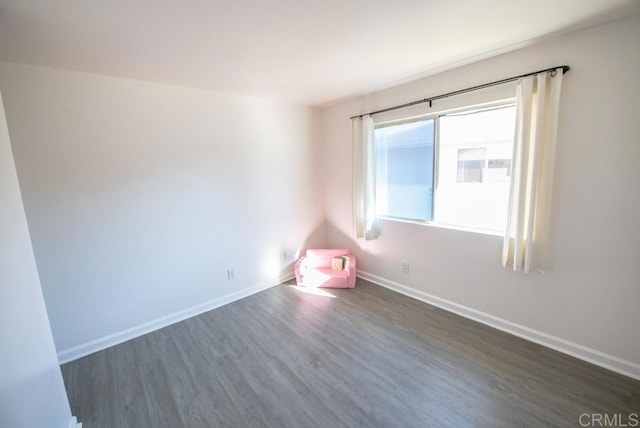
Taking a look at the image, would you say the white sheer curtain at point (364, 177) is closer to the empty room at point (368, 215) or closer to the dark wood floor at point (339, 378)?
the empty room at point (368, 215)

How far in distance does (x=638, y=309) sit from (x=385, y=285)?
205 centimetres

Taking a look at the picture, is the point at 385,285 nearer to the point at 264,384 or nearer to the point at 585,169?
the point at 264,384

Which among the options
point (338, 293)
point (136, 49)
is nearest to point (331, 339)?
point (338, 293)

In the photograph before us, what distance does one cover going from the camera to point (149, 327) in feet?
8.54

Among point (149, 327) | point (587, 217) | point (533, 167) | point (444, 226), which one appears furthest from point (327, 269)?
→ point (587, 217)

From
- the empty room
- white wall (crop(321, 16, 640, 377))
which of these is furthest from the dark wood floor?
white wall (crop(321, 16, 640, 377))

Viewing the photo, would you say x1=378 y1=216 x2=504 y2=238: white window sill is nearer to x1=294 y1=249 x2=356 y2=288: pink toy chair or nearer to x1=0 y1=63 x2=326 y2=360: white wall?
x1=294 y1=249 x2=356 y2=288: pink toy chair

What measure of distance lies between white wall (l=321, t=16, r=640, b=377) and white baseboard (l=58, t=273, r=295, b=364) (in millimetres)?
2494

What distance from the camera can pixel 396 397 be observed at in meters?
1.79

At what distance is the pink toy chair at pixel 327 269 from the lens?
337cm

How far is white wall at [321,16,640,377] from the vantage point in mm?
1773

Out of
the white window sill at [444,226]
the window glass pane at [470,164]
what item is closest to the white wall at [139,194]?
the white window sill at [444,226]

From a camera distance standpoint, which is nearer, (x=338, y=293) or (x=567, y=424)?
(x=567, y=424)

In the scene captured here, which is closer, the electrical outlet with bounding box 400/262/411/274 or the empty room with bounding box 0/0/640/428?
the empty room with bounding box 0/0/640/428
